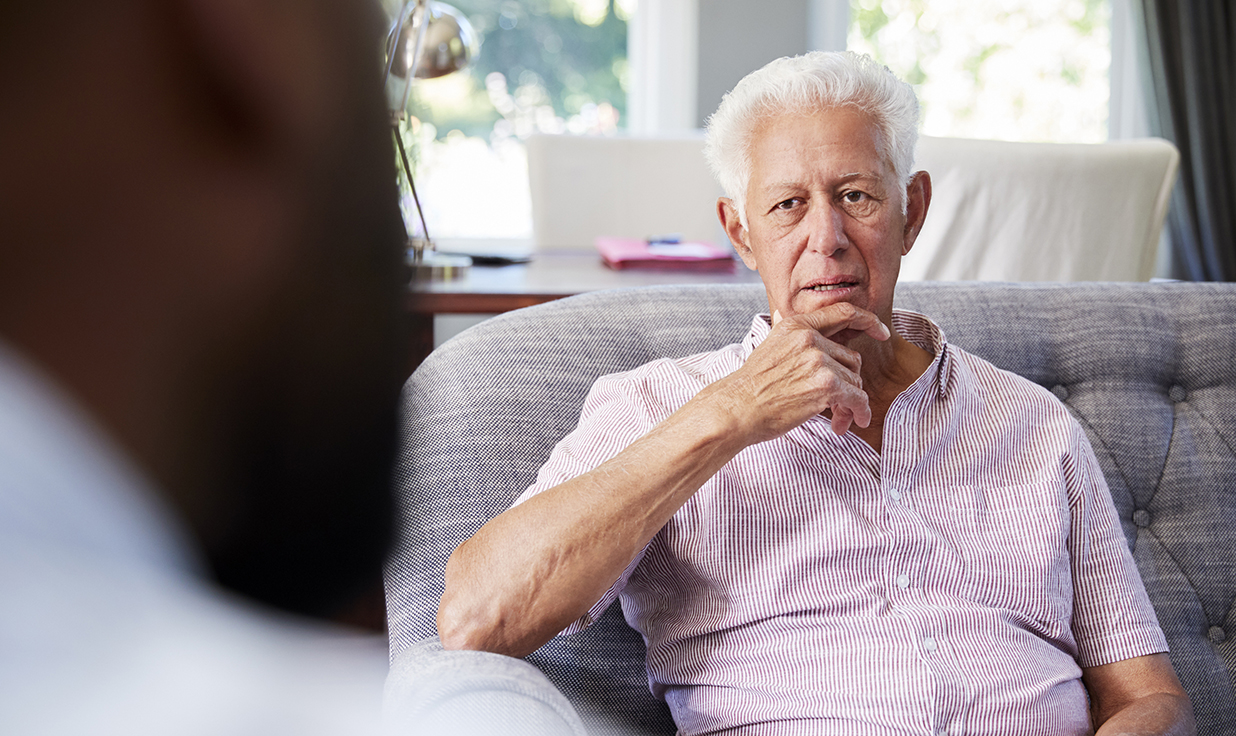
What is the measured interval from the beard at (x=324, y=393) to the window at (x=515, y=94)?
13.6 ft

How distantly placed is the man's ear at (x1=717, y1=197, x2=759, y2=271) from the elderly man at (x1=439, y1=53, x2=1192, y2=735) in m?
0.03

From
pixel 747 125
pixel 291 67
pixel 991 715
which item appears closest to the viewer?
pixel 291 67

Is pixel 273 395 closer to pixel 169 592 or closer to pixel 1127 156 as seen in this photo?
pixel 169 592

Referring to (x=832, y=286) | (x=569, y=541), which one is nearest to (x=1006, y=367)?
(x=832, y=286)

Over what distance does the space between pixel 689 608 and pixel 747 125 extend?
2.01 ft

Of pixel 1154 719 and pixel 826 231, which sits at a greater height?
pixel 826 231

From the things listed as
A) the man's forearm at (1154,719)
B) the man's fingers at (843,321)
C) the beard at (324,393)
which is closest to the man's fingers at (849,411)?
the man's fingers at (843,321)

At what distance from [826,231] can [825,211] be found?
3 cm

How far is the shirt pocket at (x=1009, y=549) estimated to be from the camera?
116 centimetres

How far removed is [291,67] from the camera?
168 mm

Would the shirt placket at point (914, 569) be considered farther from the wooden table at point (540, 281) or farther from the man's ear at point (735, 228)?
the wooden table at point (540, 281)

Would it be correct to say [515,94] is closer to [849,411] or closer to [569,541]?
[849,411]

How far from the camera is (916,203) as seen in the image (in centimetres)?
137

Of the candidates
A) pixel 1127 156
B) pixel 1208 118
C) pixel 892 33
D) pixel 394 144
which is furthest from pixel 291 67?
pixel 1208 118
